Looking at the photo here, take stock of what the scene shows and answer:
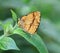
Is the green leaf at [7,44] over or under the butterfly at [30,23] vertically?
under

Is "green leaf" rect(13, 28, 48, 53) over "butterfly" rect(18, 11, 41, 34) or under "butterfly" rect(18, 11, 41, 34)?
under

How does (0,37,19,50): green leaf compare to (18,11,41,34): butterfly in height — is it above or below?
below

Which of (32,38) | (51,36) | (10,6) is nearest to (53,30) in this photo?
(51,36)

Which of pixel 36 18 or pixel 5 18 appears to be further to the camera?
pixel 5 18

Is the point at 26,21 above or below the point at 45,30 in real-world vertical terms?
above

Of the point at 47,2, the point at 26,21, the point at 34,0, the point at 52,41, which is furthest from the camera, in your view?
the point at 47,2

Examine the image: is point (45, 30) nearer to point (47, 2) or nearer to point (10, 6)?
point (10, 6)

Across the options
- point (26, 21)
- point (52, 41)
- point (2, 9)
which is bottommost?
point (52, 41)

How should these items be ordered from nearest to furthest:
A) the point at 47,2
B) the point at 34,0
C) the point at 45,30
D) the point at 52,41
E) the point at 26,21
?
the point at 26,21
the point at 45,30
the point at 52,41
the point at 34,0
the point at 47,2

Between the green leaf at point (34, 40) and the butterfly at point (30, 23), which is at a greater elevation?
the butterfly at point (30, 23)
